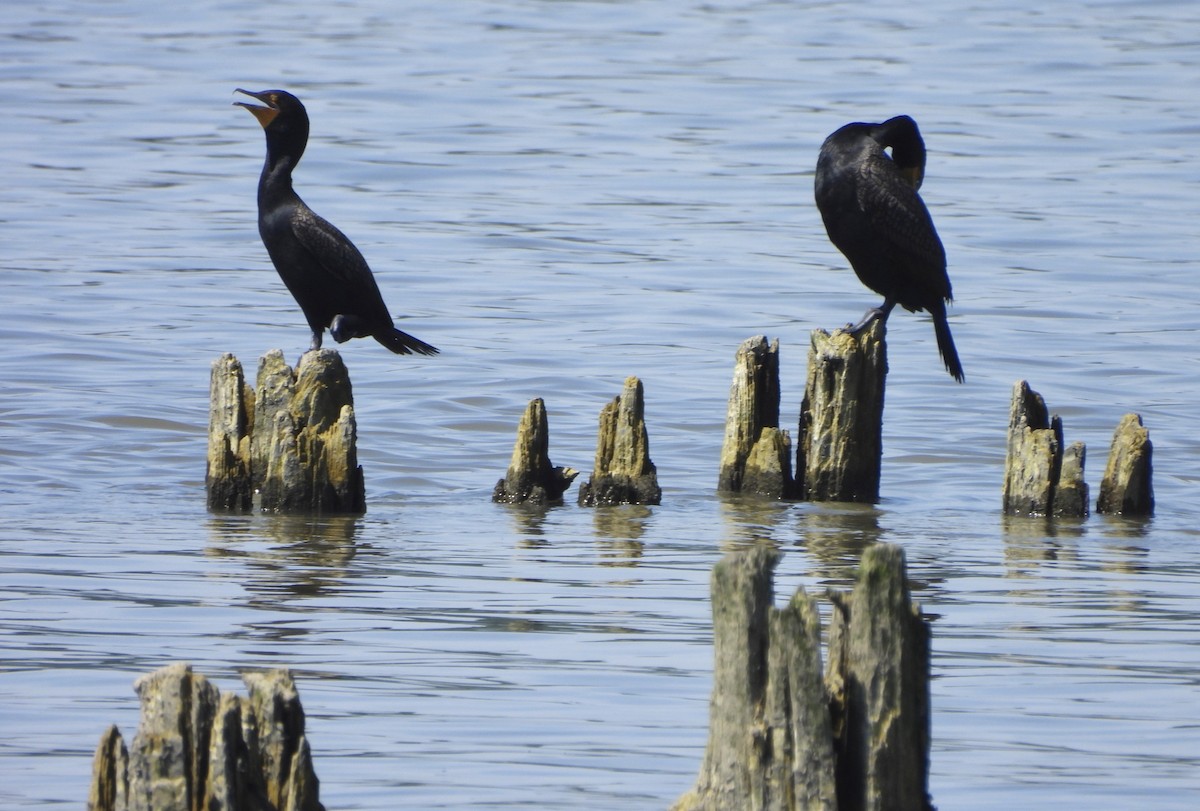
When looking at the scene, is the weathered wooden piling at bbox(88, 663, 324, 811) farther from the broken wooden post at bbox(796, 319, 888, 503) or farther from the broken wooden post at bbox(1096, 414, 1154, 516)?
the broken wooden post at bbox(1096, 414, 1154, 516)

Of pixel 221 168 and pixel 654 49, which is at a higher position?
pixel 654 49

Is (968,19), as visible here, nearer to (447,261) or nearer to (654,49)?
(654,49)

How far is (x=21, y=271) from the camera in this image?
20.6 metres

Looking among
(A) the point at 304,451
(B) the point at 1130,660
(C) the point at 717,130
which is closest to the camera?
(B) the point at 1130,660

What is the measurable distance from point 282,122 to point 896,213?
3169 millimetres

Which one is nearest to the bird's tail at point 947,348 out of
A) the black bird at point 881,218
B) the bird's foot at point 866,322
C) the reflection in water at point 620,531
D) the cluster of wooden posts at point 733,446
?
the black bird at point 881,218

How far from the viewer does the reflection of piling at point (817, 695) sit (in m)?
4.14

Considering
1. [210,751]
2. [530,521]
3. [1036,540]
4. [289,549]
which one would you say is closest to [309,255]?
[530,521]

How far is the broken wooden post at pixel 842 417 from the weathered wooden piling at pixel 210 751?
233 inches

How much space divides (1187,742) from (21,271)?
16.7 m

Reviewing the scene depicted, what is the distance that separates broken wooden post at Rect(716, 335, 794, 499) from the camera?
10109 mm

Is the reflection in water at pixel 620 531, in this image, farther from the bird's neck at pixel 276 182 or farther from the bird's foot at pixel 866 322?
the bird's neck at pixel 276 182

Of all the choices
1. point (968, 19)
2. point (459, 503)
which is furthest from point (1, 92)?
point (459, 503)

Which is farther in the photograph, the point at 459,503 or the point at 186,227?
the point at 186,227
